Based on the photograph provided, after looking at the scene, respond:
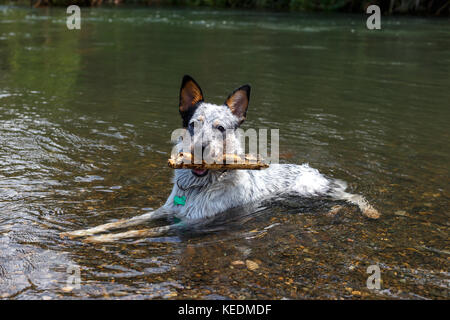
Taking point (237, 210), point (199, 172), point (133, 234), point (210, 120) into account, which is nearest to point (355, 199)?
point (237, 210)

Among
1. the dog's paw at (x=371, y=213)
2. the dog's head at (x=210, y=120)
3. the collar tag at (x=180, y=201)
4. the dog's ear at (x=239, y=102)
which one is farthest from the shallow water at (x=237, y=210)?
the dog's ear at (x=239, y=102)

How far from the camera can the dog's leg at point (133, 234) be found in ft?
18.1

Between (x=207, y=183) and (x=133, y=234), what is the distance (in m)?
1.20

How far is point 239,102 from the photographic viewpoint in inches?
242

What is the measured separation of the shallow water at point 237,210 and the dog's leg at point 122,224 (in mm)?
192

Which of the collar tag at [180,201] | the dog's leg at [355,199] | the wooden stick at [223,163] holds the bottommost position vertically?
the dog's leg at [355,199]

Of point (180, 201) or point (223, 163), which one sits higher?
point (223, 163)

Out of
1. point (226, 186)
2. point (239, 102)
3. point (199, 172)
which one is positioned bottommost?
point (226, 186)

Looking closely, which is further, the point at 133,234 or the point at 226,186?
the point at 226,186

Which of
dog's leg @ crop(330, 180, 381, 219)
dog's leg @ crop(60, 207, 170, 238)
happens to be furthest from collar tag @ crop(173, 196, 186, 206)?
dog's leg @ crop(330, 180, 381, 219)

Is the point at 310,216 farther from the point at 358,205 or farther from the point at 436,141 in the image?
the point at 436,141

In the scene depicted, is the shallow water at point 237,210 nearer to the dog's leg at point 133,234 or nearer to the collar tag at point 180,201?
the dog's leg at point 133,234

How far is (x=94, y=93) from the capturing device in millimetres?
13477

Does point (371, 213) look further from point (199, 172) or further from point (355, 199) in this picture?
point (199, 172)
